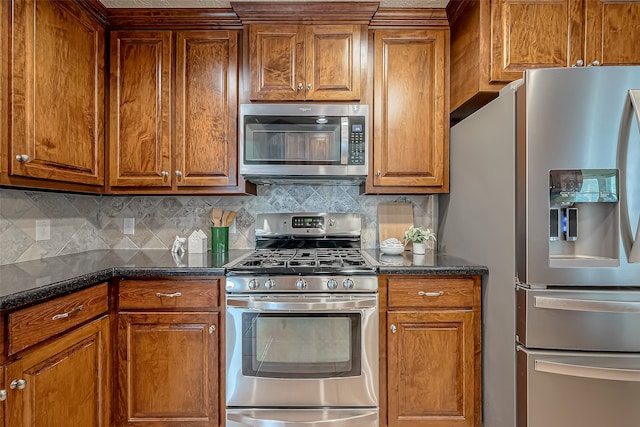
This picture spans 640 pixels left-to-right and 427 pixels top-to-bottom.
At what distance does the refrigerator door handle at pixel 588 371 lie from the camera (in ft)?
4.33

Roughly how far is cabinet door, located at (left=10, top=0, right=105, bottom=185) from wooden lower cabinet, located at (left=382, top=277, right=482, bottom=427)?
1.82m

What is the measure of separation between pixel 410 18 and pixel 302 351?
2022 mm

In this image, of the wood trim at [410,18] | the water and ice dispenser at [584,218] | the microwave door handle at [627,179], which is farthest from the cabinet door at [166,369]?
the wood trim at [410,18]

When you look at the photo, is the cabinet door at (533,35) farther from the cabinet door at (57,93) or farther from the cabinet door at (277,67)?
the cabinet door at (57,93)

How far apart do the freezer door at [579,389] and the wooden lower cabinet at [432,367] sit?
11.6 inches

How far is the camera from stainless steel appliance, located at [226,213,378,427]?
1.69 m

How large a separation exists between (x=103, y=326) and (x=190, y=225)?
0.91 meters

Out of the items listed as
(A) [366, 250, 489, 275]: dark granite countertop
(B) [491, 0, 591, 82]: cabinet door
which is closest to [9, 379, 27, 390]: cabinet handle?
(A) [366, 250, 489, 275]: dark granite countertop

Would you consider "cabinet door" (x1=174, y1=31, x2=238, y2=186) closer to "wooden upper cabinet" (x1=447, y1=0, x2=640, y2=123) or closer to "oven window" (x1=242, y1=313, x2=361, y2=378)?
"oven window" (x1=242, y1=313, x2=361, y2=378)

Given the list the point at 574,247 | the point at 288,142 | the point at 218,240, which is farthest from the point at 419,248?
the point at 218,240

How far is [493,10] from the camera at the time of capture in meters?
1.74

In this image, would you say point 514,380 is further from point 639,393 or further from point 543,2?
point 543,2

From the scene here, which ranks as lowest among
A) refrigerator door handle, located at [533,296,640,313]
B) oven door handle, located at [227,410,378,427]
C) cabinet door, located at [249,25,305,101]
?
oven door handle, located at [227,410,378,427]

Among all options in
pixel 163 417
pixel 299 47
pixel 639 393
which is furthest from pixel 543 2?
pixel 163 417
